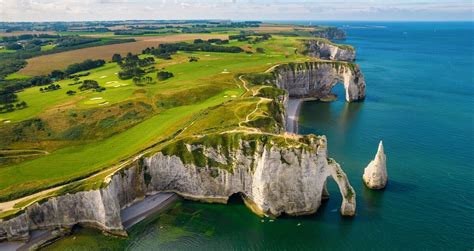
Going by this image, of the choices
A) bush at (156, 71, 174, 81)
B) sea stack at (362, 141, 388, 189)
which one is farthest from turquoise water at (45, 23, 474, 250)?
bush at (156, 71, 174, 81)

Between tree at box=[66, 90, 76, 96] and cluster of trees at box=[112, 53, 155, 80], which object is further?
cluster of trees at box=[112, 53, 155, 80]

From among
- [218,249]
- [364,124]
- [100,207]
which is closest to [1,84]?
[100,207]

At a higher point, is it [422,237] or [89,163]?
[89,163]

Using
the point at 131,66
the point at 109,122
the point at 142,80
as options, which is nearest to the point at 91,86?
the point at 142,80

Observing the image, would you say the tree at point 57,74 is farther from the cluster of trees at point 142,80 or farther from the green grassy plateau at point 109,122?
the cluster of trees at point 142,80

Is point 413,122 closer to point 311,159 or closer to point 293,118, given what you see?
point 293,118

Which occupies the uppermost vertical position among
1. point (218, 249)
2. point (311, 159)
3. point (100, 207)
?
point (311, 159)

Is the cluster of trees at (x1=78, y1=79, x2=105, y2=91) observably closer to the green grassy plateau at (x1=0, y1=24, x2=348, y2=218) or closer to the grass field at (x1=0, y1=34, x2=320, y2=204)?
the green grassy plateau at (x1=0, y1=24, x2=348, y2=218)
